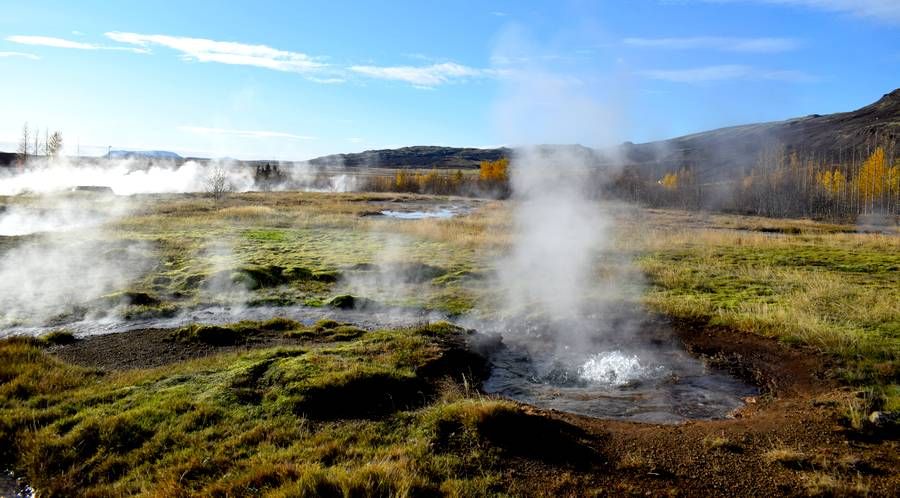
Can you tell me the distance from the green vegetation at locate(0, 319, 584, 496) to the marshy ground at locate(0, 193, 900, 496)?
32 millimetres

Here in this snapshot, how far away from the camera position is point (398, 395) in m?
9.55

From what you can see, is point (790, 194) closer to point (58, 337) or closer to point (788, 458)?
point (788, 458)

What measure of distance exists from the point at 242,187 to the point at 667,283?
96.0 meters

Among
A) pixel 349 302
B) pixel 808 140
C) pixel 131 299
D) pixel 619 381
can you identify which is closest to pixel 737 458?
pixel 619 381

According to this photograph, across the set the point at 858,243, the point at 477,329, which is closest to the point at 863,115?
the point at 858,243

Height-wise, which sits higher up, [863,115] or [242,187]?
[863,115]

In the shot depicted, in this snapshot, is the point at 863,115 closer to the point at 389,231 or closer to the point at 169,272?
the point at 389,231

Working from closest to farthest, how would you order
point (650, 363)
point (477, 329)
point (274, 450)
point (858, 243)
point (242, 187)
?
point (274, 450) < point (650, 363) < point (477, 329) < point (858, 243) < point (242, 187)

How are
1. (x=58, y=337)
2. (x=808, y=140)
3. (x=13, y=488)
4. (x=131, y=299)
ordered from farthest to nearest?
1. (x=808, y=140)
2. (x=131, y=299)
3. (x=58, y=337)
4. (x=13, y=488)

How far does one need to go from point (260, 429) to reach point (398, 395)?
248 centimetres

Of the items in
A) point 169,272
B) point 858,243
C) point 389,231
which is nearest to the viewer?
point 169,272

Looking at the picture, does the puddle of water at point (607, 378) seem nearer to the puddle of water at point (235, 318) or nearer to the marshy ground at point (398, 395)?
the puddle of water at point (235, 318)

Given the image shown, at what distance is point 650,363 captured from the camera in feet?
40.0

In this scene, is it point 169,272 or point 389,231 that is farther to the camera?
point 389,231
